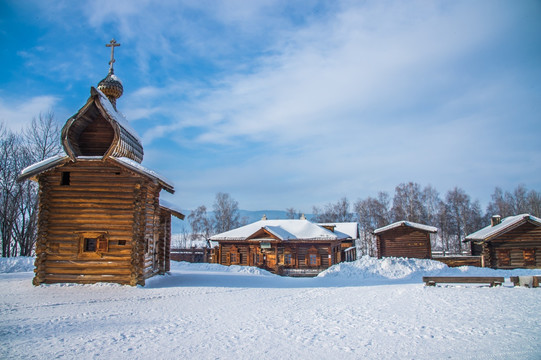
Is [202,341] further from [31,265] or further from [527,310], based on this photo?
[31,265]

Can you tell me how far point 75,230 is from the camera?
14.3 m

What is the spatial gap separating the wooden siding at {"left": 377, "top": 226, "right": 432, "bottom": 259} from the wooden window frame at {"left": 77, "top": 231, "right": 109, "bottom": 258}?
2354 cm

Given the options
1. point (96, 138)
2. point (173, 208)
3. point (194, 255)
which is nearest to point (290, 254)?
point (194, 255)

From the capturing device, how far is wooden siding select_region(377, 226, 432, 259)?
29878 millimetres

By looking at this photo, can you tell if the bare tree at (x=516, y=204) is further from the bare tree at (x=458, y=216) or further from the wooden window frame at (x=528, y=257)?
the wooden window frame at (x=528, y=257)

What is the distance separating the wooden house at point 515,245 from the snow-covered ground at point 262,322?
1406 cm

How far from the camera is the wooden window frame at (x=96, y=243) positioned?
46.3ft

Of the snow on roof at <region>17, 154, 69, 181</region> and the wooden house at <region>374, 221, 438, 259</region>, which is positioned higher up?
the snow on roof at <region>17, 154, 69, 181</region>

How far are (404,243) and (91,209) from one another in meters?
25.4

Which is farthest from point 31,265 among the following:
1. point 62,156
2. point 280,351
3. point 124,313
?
point 280,351

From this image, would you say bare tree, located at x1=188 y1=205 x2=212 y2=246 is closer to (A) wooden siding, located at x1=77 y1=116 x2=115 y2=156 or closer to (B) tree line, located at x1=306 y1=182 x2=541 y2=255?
(B) tree line, located at x1=306 y1=182 x2=541 y2=255

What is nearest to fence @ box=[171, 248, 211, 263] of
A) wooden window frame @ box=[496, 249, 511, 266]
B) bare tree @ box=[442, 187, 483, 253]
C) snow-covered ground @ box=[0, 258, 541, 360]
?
snow-covered ground @ box=[0, 258, 541, 360]

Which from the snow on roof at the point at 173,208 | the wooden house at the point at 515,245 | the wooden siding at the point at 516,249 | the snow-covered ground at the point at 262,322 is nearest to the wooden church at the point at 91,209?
the snow-covered ground at the point at 262,322

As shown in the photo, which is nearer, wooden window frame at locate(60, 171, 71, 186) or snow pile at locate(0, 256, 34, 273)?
wooden window frame at locate(60, 171, 71, 186)
